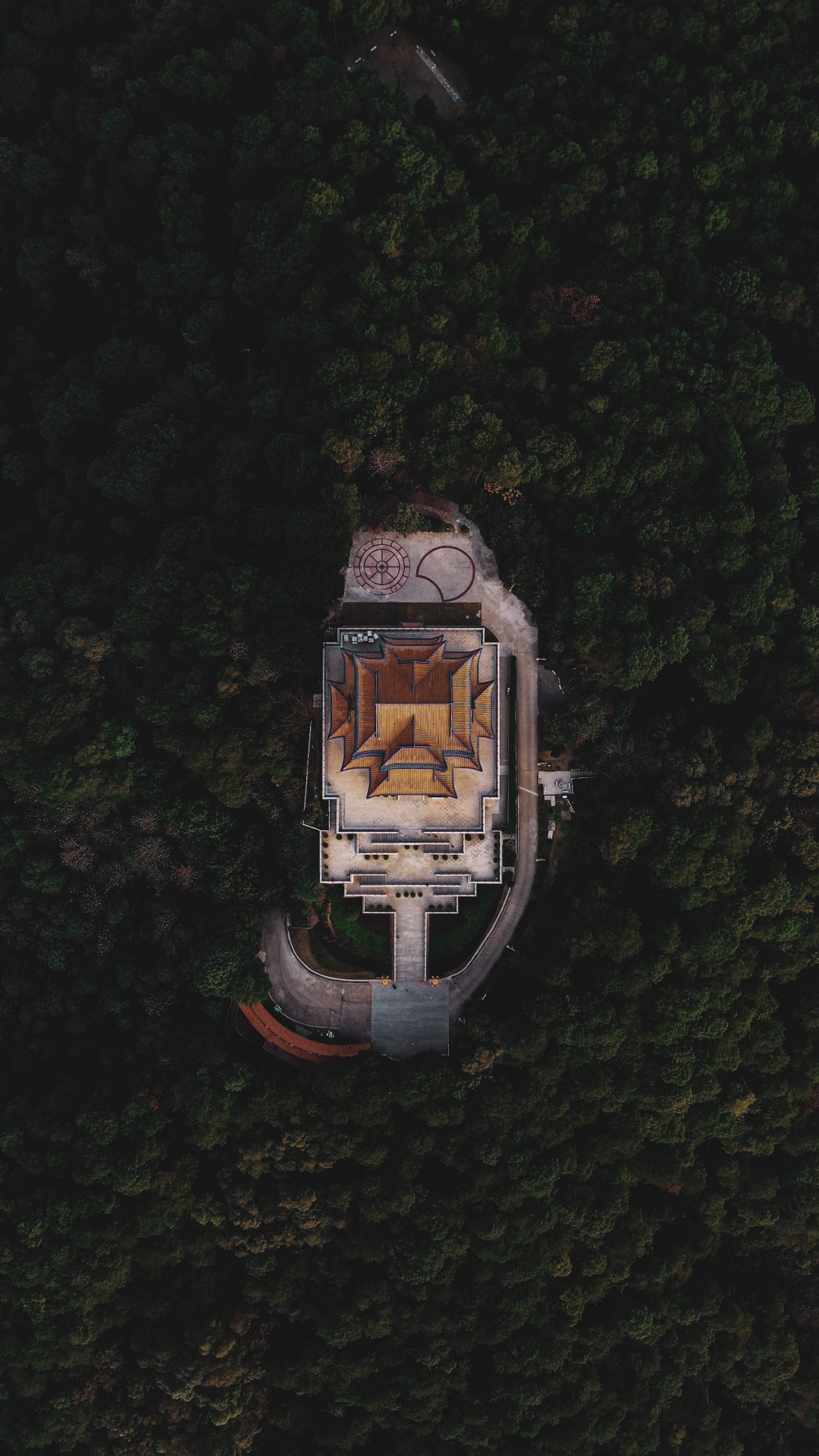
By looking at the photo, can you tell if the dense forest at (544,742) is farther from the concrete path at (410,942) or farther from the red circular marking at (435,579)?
the concrete path at (410,942)

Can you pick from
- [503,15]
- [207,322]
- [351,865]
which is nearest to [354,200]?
[207,322]

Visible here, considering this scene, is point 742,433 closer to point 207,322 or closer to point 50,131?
point 207,322

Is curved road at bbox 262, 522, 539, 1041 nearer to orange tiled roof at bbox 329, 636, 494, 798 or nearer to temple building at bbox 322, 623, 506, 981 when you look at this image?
temple building at bbox 322, 623, 506, 981

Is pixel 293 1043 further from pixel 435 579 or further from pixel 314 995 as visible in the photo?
pixel 435 579

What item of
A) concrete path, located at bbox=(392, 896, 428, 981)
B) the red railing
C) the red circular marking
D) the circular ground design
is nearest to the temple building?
concrete path, located at bbox=(392, 896, 428, 981)

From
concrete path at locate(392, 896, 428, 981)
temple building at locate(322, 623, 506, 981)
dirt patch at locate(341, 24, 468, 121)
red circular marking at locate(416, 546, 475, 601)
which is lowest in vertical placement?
concrete path at locate(392, 896, 428, 981)

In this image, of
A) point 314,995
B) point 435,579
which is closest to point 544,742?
point 435,579
